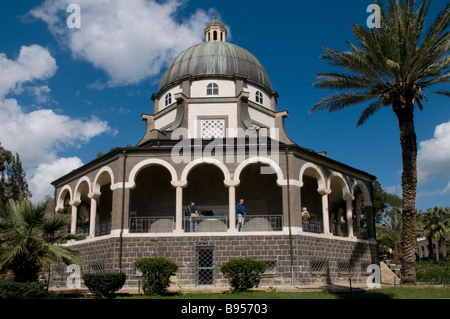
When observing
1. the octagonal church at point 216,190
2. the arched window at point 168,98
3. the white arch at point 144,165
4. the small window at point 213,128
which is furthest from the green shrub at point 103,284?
the arched window at point 168,98

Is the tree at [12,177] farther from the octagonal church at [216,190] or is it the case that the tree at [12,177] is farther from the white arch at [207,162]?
the white arch at [207,162]

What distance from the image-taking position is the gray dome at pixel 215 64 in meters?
30.0

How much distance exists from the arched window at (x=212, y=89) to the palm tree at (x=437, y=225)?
38079 millimetres

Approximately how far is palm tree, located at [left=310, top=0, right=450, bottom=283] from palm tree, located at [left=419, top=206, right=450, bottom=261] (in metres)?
38.5

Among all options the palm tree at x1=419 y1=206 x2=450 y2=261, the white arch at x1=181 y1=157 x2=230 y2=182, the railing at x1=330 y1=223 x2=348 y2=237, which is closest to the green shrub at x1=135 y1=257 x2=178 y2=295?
the white arch at x1=181 y1=157 x2=230 y2=182

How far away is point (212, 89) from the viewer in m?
29.3

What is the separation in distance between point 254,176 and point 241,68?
333 inches

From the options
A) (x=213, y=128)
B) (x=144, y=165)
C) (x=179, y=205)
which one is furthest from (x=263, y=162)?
(x=213, y=128)

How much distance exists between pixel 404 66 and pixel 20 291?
1713cm

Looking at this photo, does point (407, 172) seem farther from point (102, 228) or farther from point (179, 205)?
point (102, 228)

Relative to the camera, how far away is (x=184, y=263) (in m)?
21.0

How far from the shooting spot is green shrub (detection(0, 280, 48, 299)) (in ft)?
46.0
